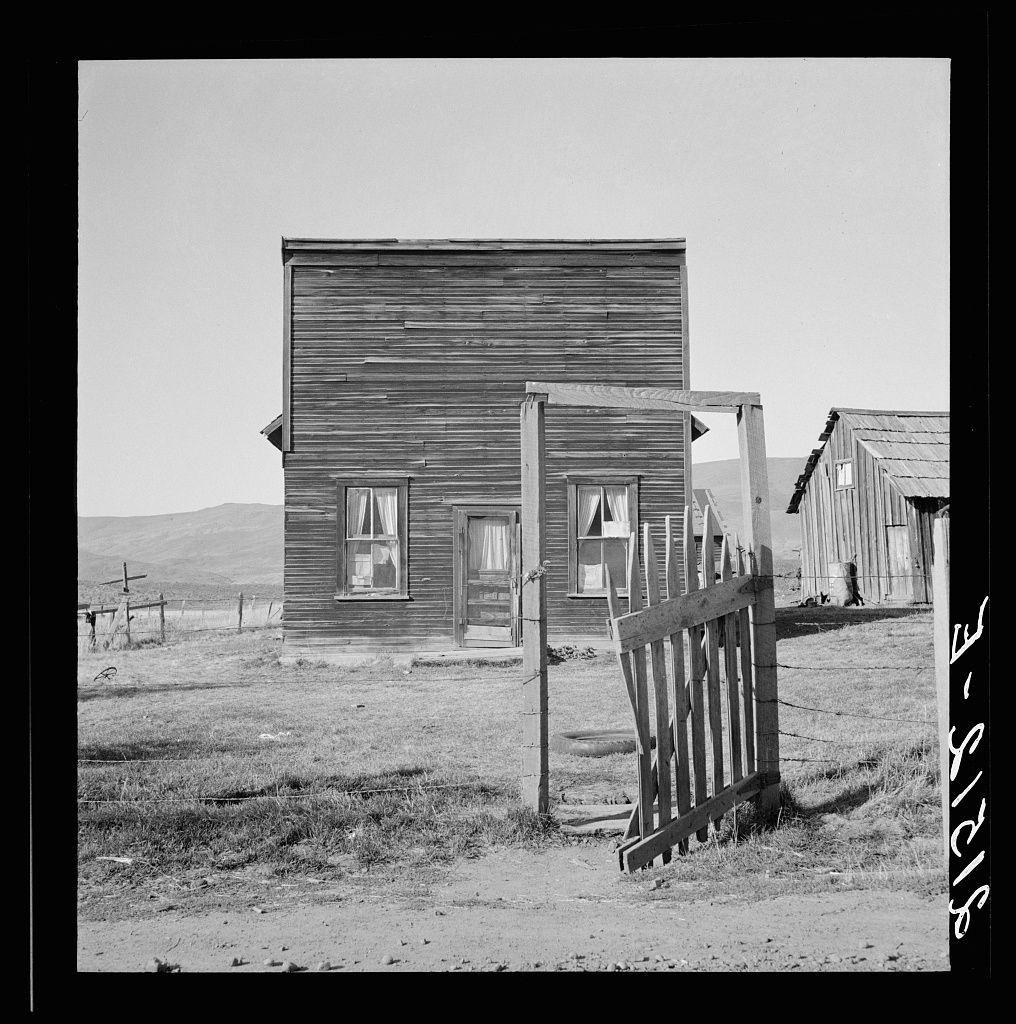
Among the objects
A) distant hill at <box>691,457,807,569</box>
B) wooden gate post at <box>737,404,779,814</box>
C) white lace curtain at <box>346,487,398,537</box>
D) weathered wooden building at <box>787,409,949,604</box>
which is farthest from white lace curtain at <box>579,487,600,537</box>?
distant hill at <box>691,457,807,569</box>

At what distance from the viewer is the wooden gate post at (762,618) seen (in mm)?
5859

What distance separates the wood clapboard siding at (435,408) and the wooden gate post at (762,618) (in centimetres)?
1043

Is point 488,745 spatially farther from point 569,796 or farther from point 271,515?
point 271,515

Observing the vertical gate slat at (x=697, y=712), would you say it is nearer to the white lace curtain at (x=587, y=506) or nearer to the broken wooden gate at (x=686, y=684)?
the broken wooden gate at (x=686, y=684)

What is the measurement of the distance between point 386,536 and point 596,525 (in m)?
3.70

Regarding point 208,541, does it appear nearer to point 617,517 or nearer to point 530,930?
point 617,517

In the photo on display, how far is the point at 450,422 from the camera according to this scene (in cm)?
1652

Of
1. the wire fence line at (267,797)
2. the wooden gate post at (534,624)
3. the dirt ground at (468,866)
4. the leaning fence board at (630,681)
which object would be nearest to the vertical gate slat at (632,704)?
the leaning fence board at (630,681)
